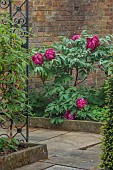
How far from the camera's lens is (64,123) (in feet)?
25.4

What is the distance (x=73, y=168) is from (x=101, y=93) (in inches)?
133

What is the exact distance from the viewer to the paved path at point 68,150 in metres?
5.20

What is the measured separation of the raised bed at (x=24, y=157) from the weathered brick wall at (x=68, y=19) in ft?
10.8

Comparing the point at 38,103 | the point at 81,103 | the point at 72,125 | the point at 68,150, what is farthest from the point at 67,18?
the point at 68,150

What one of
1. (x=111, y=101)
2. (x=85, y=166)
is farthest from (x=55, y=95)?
(x=111, y=101)

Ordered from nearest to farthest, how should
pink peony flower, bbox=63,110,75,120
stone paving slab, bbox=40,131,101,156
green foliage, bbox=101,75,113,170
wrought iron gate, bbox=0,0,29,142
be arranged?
green foliage, bbox=101,75,113,170 → wrought iron gate, bbox=0,0,29,142 → stone paving slab, bbox=40,131,101,156 → pink peony flower, bbox=63,110,75,120

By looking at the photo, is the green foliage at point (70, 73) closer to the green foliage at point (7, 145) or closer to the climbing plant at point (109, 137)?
the green foliage at point (7, 145)

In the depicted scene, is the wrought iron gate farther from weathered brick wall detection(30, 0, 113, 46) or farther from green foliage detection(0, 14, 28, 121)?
weathered brick wall detection(30, 0, 113, 46)

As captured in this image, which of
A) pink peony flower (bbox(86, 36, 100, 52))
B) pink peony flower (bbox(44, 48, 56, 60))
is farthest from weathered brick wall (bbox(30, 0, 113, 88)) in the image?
pink peony flower (bbox(86, 36, 100, 52))

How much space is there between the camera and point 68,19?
360 inches

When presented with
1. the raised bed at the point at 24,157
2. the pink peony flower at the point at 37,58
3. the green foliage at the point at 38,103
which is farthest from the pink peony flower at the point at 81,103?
the raised bed at the point at 24,157

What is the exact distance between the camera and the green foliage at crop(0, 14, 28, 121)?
502 cm

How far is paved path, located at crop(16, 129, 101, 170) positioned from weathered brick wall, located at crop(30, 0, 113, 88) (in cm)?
176

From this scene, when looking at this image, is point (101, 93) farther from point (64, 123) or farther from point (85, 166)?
point (85, 166)
